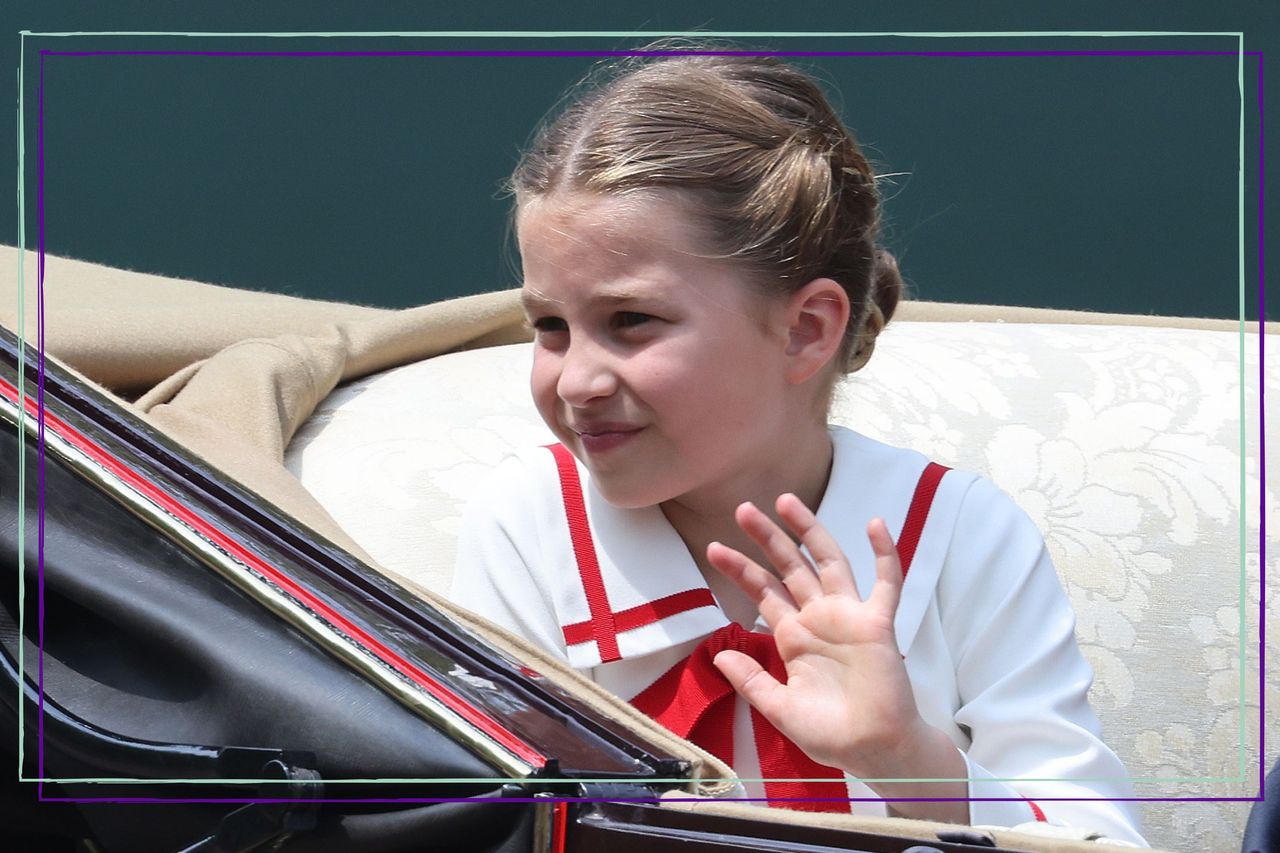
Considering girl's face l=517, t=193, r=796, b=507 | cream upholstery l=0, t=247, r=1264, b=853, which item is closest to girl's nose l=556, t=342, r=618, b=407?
girl's face l=517, t=193, r=796, b=507

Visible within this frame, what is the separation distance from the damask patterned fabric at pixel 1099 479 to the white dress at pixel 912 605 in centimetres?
23

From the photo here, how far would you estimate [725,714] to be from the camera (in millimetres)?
741

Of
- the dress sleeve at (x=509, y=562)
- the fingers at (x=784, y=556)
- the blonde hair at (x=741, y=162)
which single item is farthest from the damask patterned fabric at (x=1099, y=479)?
the fingers at (x=784, y=556)

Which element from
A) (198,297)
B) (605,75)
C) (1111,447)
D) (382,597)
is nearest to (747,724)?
(382,597)

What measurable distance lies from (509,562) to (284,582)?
295mm

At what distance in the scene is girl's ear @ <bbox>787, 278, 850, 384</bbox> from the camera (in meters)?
0.76

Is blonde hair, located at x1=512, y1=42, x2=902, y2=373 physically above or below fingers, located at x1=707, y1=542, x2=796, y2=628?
above

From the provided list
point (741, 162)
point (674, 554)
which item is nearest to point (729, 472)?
point (674, 554)

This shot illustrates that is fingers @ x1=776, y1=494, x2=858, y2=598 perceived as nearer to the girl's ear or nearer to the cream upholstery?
the girl's ear

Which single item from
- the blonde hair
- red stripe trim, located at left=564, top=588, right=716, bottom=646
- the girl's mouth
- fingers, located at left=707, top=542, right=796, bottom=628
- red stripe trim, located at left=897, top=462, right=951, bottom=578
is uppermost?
the blonde hair

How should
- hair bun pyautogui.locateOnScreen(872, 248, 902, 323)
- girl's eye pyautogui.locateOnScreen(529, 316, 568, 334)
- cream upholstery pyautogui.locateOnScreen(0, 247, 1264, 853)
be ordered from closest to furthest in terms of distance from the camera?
girl's eye pyautogui.locateOnScreen(529, 316, 568, 334), hair bun pyautogui.locateOnScreen(872, 248, 902, 323), cream upholstery pyautogui.locateOnScreen(0, 247, 1264, 853)

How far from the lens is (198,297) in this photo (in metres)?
1.26

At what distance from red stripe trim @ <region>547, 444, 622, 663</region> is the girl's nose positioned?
105 mm

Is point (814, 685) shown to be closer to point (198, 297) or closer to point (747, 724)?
point (747, 724)
